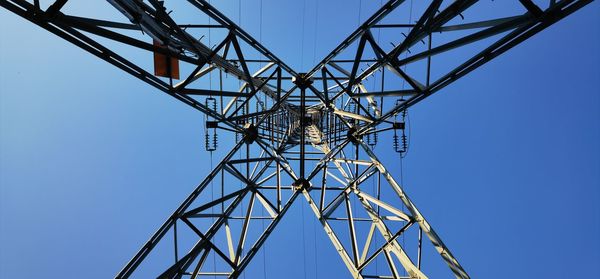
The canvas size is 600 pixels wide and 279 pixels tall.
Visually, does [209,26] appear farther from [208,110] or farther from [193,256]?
[193,256]

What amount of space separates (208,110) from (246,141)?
286 centimetres

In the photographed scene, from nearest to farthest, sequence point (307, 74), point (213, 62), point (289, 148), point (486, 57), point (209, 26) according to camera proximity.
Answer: point (486, 57) < point (209, 26) < point (213, 62) < point (307, 74) < point (289, 148)

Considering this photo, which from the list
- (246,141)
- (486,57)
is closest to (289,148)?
(246,141)

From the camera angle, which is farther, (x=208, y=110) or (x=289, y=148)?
(x=289, y=148)

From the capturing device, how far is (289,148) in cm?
1733

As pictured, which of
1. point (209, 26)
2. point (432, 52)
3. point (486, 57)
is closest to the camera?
point (486, 57)

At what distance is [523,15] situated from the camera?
241 inches

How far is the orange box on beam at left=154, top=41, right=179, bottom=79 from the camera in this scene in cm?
821

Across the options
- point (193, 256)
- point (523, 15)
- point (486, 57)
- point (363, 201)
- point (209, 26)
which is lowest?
point (193, 256)

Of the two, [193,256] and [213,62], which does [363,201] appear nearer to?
[193,256]

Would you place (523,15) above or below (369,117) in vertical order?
above

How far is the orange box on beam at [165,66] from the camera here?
8.21m

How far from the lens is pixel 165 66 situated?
Answer: 8320 millimetres

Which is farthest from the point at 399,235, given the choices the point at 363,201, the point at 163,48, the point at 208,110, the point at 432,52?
the point at 163,48
